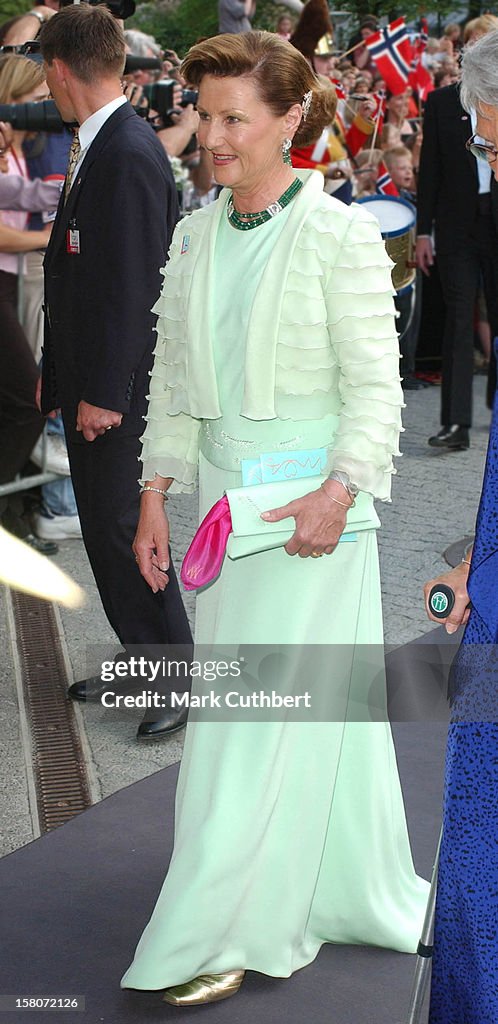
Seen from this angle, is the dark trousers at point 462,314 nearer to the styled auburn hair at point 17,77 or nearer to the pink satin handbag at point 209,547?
the styled auburn hair at point 17,77

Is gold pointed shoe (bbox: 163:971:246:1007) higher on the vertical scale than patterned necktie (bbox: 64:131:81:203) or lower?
lower

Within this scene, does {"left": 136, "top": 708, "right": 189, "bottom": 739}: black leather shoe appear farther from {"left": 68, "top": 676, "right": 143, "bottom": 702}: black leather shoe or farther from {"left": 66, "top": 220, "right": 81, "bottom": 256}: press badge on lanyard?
{"left": 66, "top": 220, "right": 81, "bottom": 256}: press badge on lanyard

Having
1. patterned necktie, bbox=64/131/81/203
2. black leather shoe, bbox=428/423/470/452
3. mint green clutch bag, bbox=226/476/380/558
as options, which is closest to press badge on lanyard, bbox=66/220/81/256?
patterned necktie, bbox=64/131/81/203

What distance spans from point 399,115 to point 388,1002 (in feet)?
34.4

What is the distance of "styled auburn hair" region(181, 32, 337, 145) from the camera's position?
281 cm

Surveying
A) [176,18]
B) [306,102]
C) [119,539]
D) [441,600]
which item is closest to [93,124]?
[119,539]

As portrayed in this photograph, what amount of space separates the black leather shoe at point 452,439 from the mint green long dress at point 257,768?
5394 mm

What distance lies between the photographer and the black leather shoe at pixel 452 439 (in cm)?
843

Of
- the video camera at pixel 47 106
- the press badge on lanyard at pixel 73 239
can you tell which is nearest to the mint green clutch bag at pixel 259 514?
the press badge on lanyard at pixel 73 239

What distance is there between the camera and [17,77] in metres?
6.64

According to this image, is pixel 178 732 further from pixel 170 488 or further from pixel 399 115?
pixel 399 115

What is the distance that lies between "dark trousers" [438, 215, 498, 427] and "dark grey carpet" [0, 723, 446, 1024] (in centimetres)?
446

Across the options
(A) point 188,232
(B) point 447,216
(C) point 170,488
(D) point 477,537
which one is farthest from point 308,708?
(B) point 447,216

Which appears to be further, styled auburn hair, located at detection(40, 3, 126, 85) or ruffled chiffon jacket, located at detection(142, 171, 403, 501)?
styled auburn hair, located at detection(40, 3, 126, 85)
